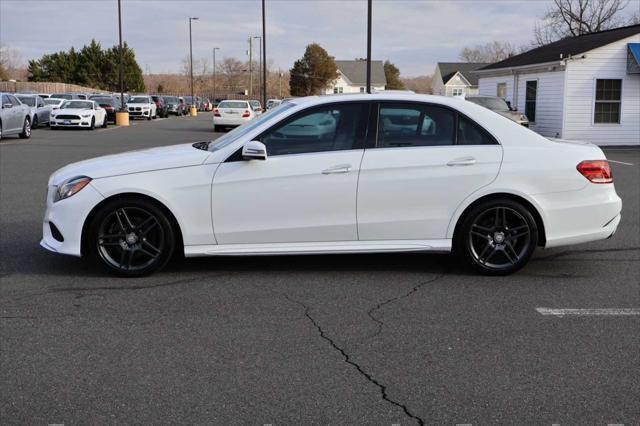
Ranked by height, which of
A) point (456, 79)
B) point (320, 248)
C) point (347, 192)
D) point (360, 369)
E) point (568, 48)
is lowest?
point (360, 369)

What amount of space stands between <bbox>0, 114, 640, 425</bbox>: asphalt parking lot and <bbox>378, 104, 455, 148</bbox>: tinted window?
119cm

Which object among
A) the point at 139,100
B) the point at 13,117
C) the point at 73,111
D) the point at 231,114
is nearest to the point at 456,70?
the point at 139,100

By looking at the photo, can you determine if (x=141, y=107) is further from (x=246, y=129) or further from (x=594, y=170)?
(x=594, y=170)

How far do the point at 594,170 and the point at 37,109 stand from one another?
3006cm

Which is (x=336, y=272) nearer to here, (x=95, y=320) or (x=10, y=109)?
(x=95, y=320)

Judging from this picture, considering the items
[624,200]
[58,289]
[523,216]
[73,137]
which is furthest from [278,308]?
[73,137]

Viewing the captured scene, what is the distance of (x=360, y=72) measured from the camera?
9950 centimetres

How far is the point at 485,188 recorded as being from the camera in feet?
20.3

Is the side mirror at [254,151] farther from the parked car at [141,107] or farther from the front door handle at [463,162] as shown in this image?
the parked car at [141,107]

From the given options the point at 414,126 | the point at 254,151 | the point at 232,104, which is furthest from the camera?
the point at 232,104

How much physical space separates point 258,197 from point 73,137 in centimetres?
2304

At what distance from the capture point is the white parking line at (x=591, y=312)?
5.30m

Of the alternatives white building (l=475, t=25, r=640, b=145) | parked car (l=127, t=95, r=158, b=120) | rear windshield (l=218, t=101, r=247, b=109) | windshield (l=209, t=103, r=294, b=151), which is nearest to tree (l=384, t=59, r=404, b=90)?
parked car (l=127, t=95, r=158, b=120)

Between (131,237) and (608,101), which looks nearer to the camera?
(131,237)
